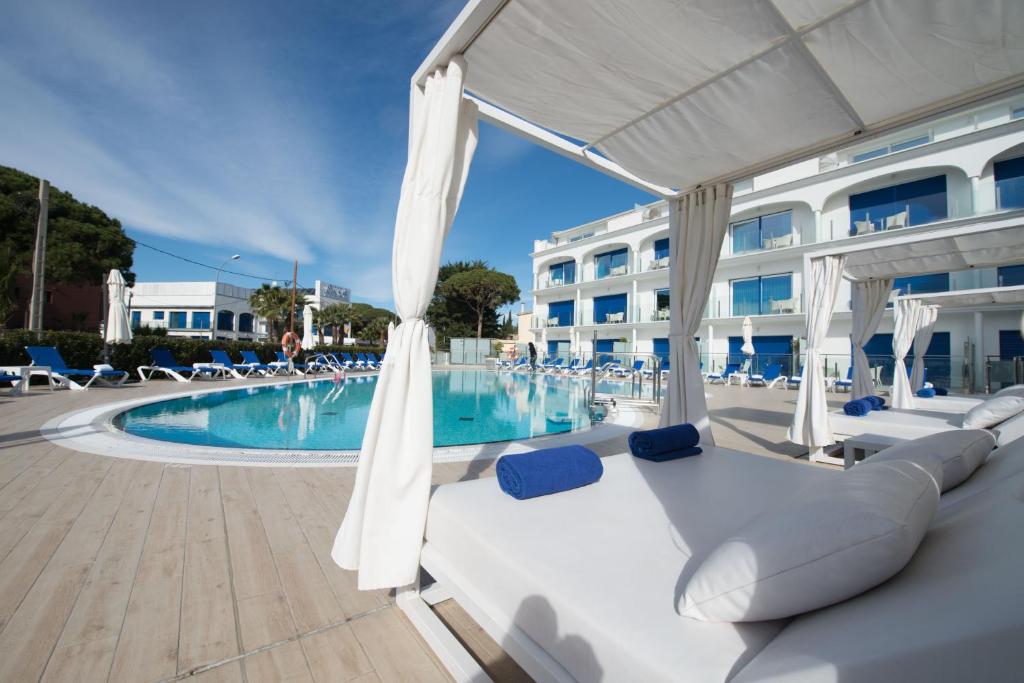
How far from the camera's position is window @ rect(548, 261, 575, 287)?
23375mm

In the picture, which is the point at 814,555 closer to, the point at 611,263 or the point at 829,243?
the point at 829,243

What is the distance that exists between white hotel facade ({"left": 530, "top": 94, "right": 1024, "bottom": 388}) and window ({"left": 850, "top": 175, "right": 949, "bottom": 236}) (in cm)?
3

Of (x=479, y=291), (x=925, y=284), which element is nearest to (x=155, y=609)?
(x=925, y=284)

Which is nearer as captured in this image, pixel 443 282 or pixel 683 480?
pixel 683 480

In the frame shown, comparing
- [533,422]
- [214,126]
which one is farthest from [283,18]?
[533,422]

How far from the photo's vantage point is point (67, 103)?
32.1ft

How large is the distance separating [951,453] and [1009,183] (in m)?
16.4

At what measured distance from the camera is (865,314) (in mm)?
5738

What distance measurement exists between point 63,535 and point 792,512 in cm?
299

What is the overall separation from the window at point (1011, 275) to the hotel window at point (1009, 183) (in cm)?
167

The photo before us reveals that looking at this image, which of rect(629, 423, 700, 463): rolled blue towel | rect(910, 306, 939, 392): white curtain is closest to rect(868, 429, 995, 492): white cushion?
rect(629, 423, 700, 463): rolled blue towel

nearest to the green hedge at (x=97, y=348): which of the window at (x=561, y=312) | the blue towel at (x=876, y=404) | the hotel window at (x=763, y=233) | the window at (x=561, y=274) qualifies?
the blue towel at (x=876, y=404)

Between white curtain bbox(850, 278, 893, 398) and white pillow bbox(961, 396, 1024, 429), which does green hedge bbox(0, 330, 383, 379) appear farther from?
white curtain bbox(850, 278, 893, 398)

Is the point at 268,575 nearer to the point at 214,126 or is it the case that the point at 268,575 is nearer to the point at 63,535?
the point at 63,535
